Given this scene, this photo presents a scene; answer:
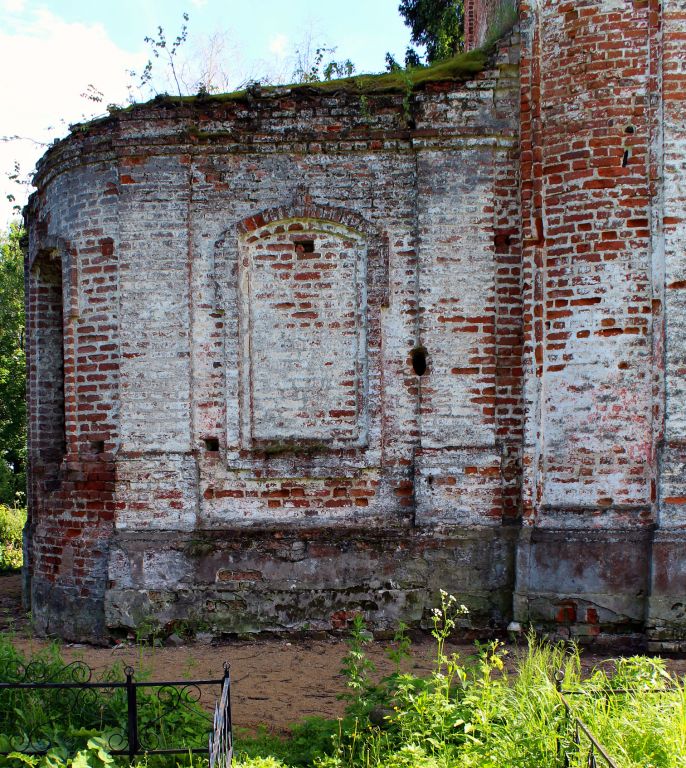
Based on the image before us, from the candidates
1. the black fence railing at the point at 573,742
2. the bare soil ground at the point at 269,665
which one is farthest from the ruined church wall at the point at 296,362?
the black fence railing at the point at 573,742

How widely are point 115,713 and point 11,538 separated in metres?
8.99

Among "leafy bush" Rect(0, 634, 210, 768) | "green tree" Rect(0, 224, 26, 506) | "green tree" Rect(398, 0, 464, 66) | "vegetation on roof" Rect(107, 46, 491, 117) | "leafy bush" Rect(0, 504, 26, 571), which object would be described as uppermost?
"green tree" Rect(398, 0, 464, 66)

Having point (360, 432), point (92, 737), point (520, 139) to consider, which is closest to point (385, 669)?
point (360, 432)

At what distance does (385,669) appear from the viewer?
6023mm

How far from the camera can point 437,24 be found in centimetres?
1753

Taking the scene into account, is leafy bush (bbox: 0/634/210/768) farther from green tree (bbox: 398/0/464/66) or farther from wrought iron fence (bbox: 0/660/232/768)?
green tree (bbox: 398/0/464/66)

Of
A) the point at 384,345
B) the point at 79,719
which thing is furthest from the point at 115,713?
the point at 384,345

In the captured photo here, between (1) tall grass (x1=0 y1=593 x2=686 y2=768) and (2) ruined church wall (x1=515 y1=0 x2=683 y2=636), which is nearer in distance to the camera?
(1) tall grass (x1=0 y1=593 x2=686 y2=768)

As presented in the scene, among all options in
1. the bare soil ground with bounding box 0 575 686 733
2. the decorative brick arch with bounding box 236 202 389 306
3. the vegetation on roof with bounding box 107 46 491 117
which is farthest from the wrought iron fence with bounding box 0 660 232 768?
the vegetation on roof with bounding box 107 46 491 117

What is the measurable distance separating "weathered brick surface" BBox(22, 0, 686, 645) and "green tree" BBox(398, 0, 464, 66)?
11.1 metres

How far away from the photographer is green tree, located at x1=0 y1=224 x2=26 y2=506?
→ 17688 millimetres

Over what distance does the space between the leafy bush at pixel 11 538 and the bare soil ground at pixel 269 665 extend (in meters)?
4.05

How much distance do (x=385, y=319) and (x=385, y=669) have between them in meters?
2.98

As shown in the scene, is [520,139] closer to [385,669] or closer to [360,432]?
[360,432]
